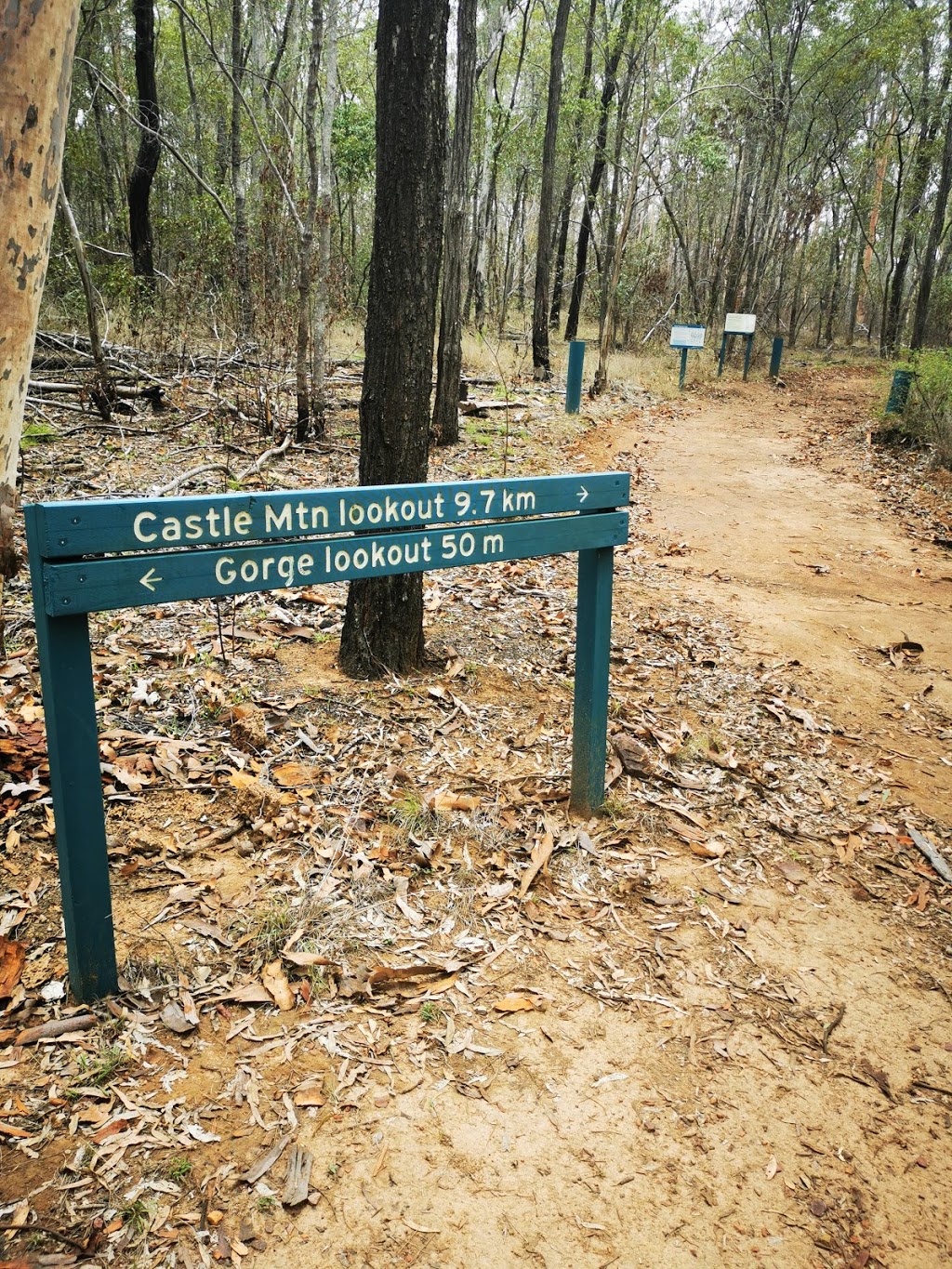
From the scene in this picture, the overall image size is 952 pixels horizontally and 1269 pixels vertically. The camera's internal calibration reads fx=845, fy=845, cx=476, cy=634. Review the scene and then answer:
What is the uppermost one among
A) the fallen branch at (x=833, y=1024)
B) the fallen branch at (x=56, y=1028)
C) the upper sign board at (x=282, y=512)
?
the upper sign board at (x=282, y=512)

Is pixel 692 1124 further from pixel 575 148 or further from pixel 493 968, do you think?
pixel 575 148

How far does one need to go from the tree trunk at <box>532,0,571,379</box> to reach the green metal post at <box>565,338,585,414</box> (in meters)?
3.43

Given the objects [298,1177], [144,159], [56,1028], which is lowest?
[298,1177]

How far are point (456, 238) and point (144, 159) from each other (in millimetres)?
6354

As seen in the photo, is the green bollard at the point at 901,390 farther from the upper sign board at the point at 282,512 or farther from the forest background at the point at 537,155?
the upper sign board at the point at 282,512

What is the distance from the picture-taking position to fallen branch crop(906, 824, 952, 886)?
3.98 metres

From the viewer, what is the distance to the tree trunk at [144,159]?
44.4 feet

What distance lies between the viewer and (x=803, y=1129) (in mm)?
2588

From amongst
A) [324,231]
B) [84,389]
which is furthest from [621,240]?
[84,389]

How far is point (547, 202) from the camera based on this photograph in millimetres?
17359

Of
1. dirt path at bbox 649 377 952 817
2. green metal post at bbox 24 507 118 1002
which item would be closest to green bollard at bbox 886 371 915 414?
dirt path at bbox 649 377 952 817

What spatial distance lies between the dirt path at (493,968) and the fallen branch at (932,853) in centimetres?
6

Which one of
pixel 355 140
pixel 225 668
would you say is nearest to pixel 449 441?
pixel 225 668

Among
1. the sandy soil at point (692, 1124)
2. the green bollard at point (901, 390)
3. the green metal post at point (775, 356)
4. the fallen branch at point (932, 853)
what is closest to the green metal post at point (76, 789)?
the sandy soil at point (692, 1124)
